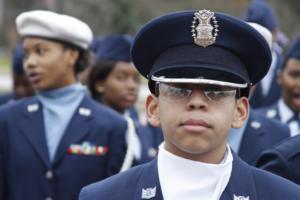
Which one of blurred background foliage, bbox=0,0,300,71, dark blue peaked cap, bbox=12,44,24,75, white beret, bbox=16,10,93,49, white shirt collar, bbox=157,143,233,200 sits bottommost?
blurred background foliage, bbox=0,0,300,71

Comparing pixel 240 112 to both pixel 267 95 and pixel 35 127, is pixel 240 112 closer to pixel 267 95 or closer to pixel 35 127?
pixel 35 127

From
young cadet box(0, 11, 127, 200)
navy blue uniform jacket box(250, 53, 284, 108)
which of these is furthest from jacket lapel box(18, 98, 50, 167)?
navy blue uniform jacket box(250, 53, 284, 108)

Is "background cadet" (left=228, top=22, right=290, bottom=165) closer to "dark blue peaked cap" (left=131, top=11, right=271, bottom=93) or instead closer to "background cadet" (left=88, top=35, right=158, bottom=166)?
"background cadet" (left=88, top=35, right=158, bottom=166)

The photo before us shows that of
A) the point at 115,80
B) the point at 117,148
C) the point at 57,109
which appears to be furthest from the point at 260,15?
the point at 57,109

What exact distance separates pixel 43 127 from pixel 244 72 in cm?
249

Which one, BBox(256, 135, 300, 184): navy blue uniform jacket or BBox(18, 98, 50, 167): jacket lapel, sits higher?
BBox(256, 135, 300, 184): navy blue uniform jacket

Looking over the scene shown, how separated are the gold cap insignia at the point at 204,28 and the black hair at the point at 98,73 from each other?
13.0ft

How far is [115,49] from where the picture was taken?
782 cm

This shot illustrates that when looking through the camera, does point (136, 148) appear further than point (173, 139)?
Yes

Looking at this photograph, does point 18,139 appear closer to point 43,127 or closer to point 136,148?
point 43,127

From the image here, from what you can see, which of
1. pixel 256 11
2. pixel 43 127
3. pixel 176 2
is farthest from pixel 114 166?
pixel 176 2

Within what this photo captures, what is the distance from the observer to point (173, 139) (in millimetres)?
3557

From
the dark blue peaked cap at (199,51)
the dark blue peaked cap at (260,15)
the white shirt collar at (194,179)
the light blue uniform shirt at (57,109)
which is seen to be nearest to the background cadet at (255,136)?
the light blue uniform shirt at (57,109)

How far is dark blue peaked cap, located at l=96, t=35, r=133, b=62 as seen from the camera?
7.69 m
